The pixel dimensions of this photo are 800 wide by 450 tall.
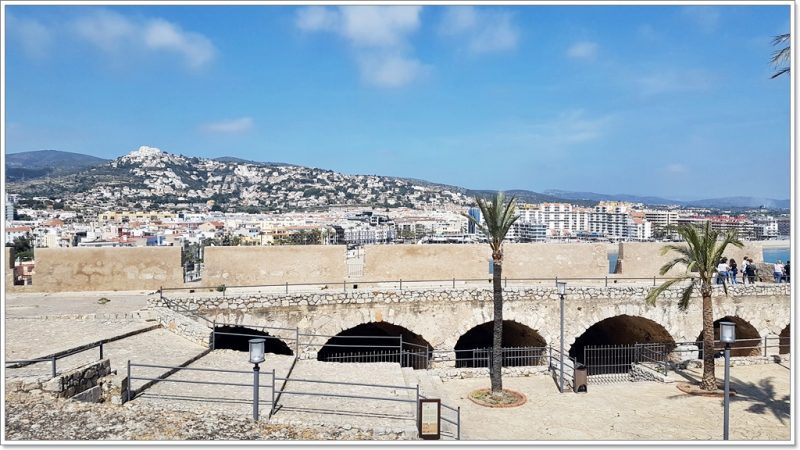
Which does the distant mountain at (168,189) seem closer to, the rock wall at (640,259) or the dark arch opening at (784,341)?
the rock wall at (640,259)

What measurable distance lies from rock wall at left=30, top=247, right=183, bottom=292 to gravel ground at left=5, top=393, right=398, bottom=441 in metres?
10.0

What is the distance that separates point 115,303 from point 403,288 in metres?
8.81

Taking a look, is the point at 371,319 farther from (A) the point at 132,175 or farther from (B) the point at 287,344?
(A) the point at 132,175

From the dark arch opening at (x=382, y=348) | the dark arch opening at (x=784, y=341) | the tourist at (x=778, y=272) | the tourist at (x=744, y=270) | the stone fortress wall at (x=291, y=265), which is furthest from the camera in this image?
the tourist at (x=778, y=272)

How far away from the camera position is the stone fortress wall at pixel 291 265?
1752 centimetres

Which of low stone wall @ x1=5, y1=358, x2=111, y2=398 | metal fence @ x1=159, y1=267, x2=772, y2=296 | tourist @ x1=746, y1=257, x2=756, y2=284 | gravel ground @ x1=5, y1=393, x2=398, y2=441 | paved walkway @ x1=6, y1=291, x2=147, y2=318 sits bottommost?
gravel ground @ x1=5, y1=393, x2=398, y2=441

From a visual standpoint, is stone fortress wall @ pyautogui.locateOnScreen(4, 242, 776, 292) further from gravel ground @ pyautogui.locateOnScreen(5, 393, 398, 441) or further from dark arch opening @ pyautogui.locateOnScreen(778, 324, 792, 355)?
gravel ground @ pyautogui.locateOnScreen(5, 393, 398, 441)

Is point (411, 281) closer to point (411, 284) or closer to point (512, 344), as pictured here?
point (411, 284)

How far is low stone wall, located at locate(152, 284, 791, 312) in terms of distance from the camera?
15.7 meters

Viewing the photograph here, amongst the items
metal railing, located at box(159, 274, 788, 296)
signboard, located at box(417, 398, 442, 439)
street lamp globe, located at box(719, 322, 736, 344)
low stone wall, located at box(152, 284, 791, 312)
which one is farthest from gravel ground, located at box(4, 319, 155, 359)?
street lamp globe, located at box(719, 322, 736, 344)

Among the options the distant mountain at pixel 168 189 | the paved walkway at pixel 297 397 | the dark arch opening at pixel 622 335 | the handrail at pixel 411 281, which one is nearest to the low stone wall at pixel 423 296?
the handrail at pixel 411 281

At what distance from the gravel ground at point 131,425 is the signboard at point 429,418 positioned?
0.84m

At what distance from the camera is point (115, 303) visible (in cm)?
1609

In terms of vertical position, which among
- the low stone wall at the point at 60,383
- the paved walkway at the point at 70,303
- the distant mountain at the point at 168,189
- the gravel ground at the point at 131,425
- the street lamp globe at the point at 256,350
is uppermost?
the distant mountain at the point at 168,189
